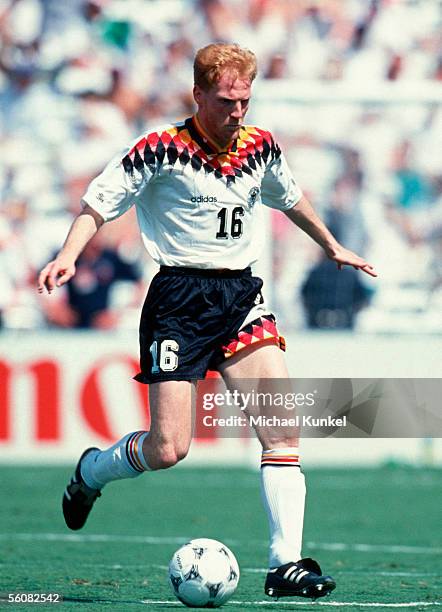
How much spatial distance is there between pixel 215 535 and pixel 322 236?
2965 millimetres

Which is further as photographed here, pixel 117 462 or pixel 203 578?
pixel 117 462

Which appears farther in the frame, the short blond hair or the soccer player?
the soccer player

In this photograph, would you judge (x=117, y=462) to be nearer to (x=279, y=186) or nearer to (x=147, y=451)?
(x=147, y=451)

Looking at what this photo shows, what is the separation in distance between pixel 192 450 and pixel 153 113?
3989 mm

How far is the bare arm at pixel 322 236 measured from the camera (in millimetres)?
6332

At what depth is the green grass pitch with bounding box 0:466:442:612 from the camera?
19.5ft

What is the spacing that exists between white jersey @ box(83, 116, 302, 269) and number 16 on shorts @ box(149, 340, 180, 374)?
37 cm

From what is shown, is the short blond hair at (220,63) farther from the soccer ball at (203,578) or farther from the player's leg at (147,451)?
the soccer ball at (203,578)

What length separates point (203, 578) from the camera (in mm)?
5359

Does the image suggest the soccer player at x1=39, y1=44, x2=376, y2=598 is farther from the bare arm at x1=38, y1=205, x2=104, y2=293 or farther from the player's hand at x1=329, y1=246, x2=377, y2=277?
the player's hand at x1=329, y1=246, x2=377, y2=277

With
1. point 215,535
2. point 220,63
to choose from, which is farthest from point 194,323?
point 215,535

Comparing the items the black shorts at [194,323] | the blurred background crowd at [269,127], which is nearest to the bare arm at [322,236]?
the black shorts at [194,323]

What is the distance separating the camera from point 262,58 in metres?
15.0

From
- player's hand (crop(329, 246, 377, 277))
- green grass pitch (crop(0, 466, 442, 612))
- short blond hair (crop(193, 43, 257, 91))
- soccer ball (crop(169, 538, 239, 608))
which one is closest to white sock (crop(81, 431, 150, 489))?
green grass pitch (crop(0, 466, 442, 612))
